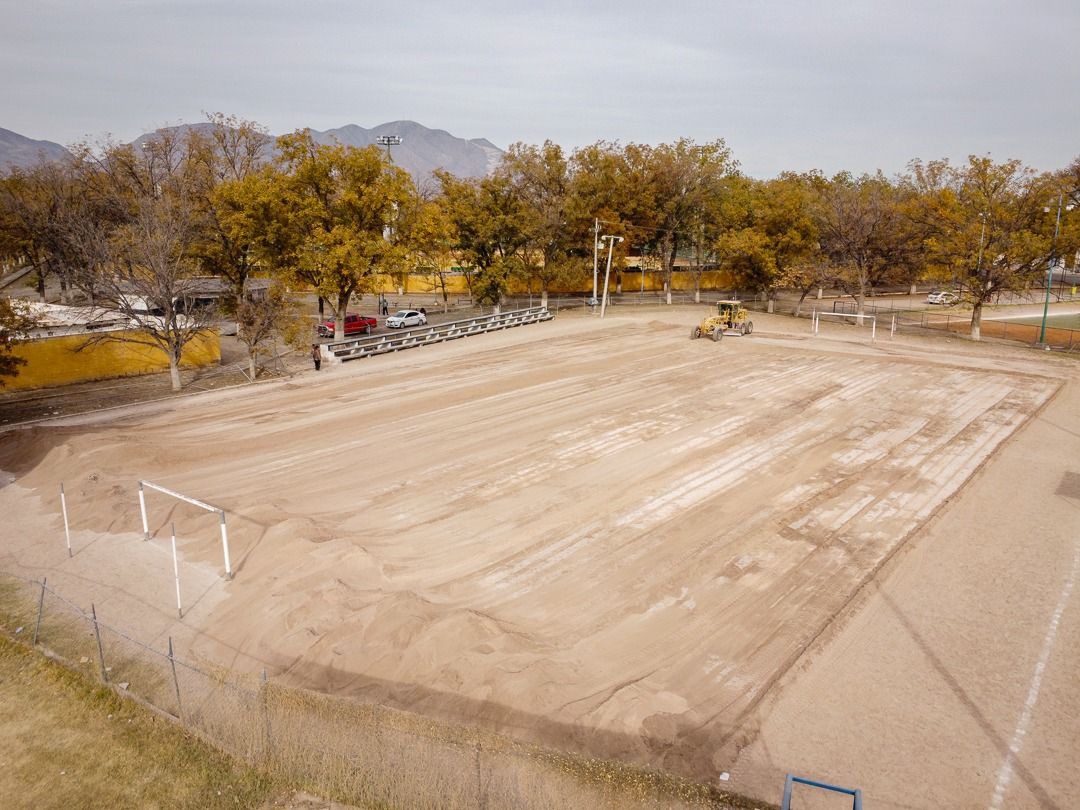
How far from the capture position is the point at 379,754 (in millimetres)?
9430

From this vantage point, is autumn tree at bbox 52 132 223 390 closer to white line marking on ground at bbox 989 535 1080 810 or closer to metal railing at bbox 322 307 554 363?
metal railing at bbox 322 307 554 363

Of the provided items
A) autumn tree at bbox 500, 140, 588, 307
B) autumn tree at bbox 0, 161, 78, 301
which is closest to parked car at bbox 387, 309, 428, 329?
autumn tree at bbox 500, 140, 588, 307

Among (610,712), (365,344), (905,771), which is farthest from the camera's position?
(365,344)

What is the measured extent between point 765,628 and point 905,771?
365cm

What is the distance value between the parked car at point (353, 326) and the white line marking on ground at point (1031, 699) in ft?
138

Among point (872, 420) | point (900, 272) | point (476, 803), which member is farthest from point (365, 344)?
point (900, 272)

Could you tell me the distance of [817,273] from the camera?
54531 millimetres

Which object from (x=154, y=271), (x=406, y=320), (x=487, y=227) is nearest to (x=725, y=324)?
(x=487, y=227)

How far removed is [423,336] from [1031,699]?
37.8 meters

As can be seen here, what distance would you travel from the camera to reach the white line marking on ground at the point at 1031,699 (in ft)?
31.3

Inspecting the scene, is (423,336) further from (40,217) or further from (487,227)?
(40,217)

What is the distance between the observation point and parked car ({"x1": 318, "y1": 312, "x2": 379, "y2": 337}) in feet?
158

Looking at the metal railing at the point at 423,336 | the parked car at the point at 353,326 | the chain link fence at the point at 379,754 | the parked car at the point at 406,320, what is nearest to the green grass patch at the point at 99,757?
the chain link fence at the point at 379,754

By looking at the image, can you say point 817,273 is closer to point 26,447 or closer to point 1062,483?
point 1062,483
